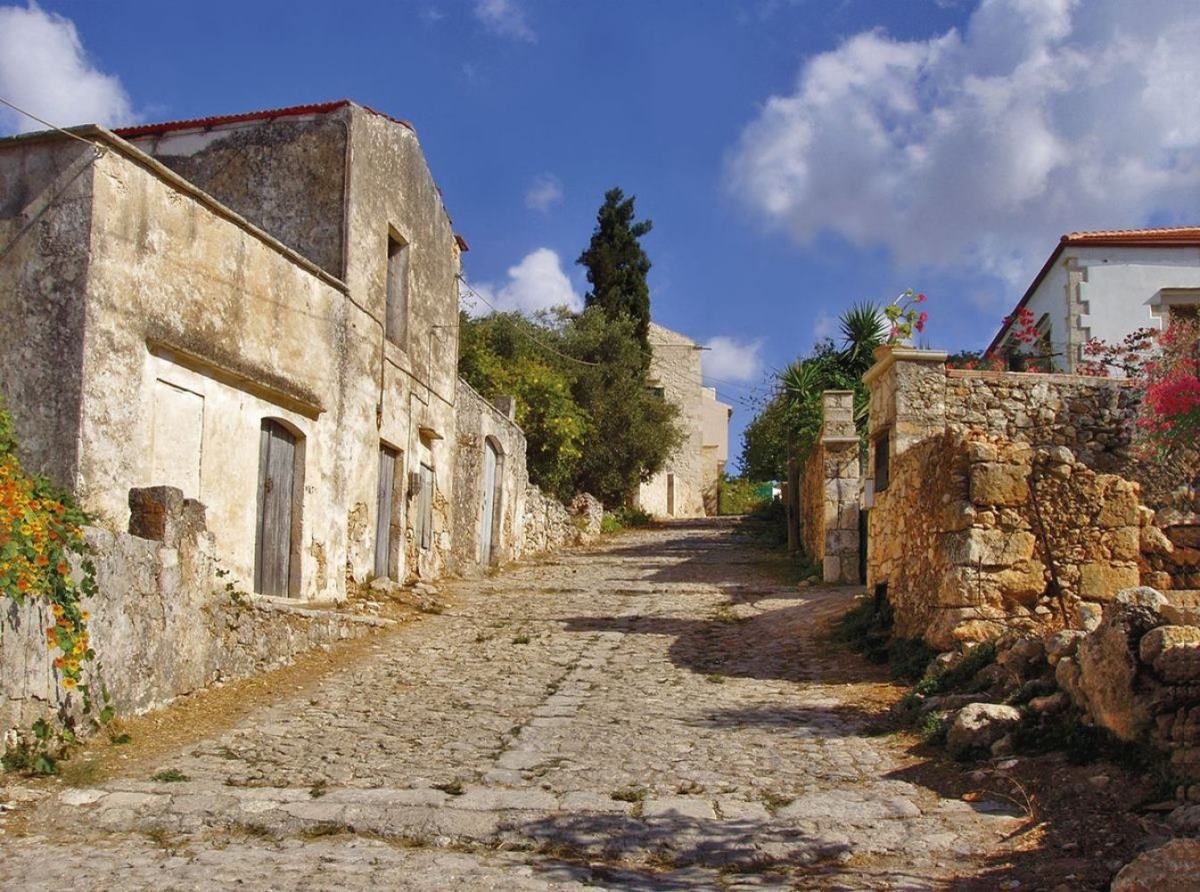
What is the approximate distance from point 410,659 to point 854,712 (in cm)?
446

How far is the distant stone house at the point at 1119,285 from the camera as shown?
58.9 feet

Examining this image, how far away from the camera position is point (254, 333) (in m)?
11.3

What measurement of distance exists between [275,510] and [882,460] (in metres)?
6.74

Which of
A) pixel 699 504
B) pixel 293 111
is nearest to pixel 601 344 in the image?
pixel 699 504

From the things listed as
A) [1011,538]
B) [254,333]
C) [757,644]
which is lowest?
[757,644]

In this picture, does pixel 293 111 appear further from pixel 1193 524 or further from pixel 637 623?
pixel 1193 524

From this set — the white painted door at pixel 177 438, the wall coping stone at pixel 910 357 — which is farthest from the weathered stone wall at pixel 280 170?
the wall coping stone at pixel 910 357

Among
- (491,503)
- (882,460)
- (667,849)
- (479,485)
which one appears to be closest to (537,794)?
(667,849)

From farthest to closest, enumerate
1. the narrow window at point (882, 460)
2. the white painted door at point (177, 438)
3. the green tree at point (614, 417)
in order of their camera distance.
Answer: the green tree at point (614, 417) → the narrow window at point (882, 460) → the white painted door at point (177, 438)

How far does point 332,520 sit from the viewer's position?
13.0 m

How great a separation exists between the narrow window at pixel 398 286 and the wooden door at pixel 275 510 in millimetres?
3680

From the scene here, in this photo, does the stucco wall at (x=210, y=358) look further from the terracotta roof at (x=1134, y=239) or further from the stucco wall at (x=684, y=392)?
the stucco wall at (x=684, y=392)

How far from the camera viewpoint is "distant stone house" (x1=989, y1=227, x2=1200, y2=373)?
1795 cm

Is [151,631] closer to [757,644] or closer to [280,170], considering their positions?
[757,644]
